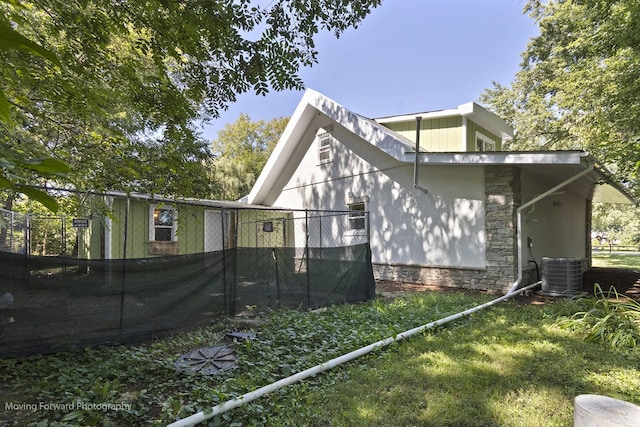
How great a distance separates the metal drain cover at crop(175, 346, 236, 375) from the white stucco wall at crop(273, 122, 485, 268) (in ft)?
20.8

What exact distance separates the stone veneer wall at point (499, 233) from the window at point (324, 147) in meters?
5.21

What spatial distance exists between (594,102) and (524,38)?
9.60 meters

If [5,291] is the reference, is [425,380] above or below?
below

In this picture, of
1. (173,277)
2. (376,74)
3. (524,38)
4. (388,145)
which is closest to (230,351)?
(173,277)

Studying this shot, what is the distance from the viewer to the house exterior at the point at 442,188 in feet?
25.6

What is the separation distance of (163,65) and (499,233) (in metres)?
7.44

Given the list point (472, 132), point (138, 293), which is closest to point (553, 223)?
point (472, 132)

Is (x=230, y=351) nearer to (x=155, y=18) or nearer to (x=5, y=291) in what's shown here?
(x=5, y=291)

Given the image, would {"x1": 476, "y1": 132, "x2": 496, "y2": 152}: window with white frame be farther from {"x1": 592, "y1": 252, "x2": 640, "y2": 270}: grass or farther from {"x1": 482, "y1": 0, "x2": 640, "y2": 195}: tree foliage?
{"x1": 592, "y1": 252, "x2": 640, "y2": 270}: grass

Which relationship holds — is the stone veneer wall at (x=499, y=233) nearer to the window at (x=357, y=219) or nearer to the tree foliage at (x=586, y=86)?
the tree foliage at (x=586, y=86)

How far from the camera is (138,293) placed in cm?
411

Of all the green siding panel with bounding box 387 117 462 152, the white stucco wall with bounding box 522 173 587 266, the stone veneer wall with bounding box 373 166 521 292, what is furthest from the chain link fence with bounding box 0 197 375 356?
the green siding panel with bounding box 387 117 462 152

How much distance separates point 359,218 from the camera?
419 inches

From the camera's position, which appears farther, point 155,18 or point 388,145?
point 388,145
